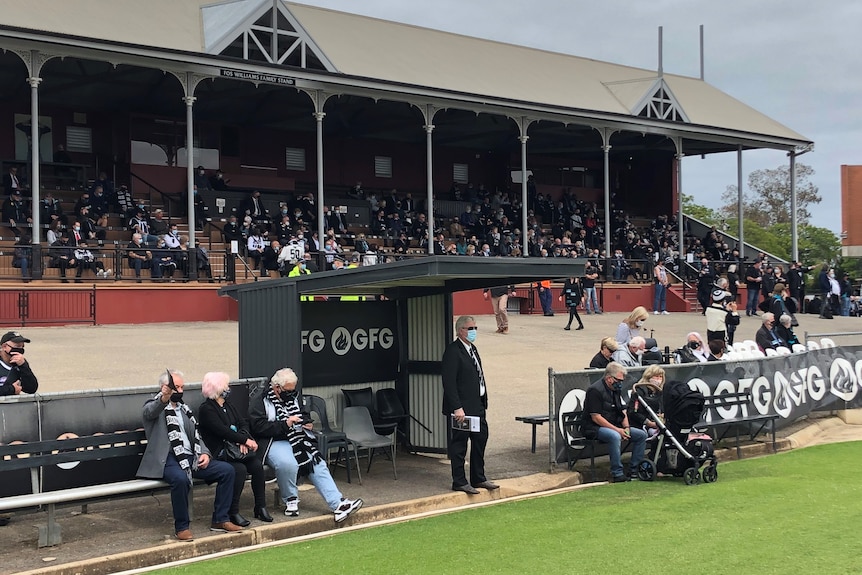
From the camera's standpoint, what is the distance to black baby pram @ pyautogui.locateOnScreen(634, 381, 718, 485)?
31.6 ft

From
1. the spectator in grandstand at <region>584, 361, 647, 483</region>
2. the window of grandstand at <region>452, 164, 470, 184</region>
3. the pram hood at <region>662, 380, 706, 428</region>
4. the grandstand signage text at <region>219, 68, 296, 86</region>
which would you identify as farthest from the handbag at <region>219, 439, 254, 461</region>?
the window of grandstand at <region>452, 164, 470, 184</region>

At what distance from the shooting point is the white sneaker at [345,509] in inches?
315

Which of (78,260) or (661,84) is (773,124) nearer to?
(661,84)

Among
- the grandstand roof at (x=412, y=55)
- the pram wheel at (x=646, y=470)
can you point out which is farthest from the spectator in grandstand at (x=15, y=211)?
the pram wheel at (x=646, y=470)

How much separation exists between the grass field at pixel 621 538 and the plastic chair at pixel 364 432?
1.59 meters

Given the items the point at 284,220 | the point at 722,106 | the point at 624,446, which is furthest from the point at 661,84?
the point at 624,446

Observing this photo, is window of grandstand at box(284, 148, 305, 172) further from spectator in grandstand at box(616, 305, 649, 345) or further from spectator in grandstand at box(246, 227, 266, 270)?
spectator in grandstand at box(616, 305, 649, 345)

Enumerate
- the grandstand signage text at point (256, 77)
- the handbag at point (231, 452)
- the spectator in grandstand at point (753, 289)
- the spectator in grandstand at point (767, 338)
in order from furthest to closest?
the spectator in grandstand at point (753, 289) → the grandstand signage text at point (256, 77) → the spectator in grandstand at point (767, 338) → the handbag at point (231, 452)

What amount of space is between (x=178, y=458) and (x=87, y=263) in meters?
15.4

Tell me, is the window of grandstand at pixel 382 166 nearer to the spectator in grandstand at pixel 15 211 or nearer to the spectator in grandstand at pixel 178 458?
the spectator in grandstand at pixel 15 211

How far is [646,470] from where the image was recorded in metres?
9.88

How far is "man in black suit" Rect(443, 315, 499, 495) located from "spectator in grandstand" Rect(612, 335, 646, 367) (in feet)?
9.64

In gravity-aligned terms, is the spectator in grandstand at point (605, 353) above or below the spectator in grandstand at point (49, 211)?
below

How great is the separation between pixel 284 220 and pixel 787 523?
21.3 metres
